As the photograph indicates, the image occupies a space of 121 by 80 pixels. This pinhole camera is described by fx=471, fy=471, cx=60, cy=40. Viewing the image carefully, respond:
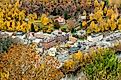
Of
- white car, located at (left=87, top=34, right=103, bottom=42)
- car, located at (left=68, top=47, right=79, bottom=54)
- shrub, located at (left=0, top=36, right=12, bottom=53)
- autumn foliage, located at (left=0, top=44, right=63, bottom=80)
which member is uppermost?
autumn foliage, located at (left=0, top=44, right=63, bottom=80)

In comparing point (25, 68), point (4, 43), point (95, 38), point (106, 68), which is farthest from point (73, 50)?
point (25, 68)

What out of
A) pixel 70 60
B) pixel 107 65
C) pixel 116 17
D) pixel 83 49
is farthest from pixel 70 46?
pixel 107 65

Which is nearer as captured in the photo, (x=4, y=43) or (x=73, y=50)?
(x=4, y=43)

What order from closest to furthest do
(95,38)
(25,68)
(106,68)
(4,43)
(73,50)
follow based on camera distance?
(25,68), (106,68), (4,43), (73,50), (95,38)

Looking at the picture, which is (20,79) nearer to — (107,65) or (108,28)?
(107,65)

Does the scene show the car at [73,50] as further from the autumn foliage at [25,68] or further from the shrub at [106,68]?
the autumn foliage at [25,68]

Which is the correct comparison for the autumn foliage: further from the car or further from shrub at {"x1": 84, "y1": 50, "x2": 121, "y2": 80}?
the car

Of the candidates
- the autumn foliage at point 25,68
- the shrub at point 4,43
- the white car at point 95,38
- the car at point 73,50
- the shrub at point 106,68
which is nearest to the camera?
the autumn foliage at point 25,68

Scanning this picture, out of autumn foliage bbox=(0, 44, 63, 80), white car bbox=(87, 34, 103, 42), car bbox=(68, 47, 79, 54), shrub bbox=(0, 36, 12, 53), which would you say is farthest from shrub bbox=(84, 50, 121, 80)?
white car bbox=(87, 34, 103, 42)

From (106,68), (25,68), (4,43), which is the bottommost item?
(4,43)

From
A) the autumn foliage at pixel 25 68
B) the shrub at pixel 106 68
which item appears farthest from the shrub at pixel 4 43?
the shrub at pixel 106 68

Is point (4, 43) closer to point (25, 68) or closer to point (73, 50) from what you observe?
point (73, 50)
